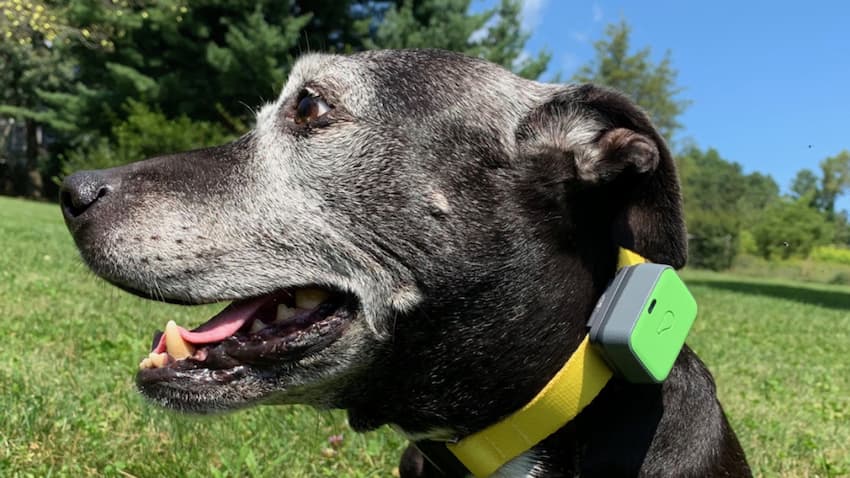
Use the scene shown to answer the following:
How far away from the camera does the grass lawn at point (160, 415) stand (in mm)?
3203

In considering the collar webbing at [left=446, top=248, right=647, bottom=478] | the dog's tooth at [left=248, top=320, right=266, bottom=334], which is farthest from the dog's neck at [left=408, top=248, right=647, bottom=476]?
the dog's tooth at [left=248, top=320, right=266, bottom=334]

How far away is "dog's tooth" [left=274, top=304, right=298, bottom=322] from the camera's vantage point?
2533 mm

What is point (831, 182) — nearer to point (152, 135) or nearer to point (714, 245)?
point (714, 245)

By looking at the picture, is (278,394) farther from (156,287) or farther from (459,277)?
(459,277)

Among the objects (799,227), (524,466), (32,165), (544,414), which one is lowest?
(32,165)

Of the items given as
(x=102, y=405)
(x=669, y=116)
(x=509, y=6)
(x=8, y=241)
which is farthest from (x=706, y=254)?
(x=102, y=405)

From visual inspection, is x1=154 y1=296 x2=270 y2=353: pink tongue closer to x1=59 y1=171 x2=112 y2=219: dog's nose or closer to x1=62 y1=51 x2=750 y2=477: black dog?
x1=62 y1=51 x2=750 y2=477: black dog

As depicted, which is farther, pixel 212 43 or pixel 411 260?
pixel 212 43

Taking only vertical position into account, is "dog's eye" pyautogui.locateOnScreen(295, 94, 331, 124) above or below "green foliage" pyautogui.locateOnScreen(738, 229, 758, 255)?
above

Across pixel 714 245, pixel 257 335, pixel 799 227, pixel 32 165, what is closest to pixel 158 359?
pixel 257 335

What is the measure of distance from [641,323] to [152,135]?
27351mm

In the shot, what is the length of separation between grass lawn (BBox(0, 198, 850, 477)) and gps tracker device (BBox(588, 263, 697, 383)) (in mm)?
1408

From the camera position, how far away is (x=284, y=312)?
8.46 feet

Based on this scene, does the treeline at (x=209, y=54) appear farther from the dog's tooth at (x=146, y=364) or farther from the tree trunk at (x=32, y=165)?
the dog's tooth at (x=146, y=364)
